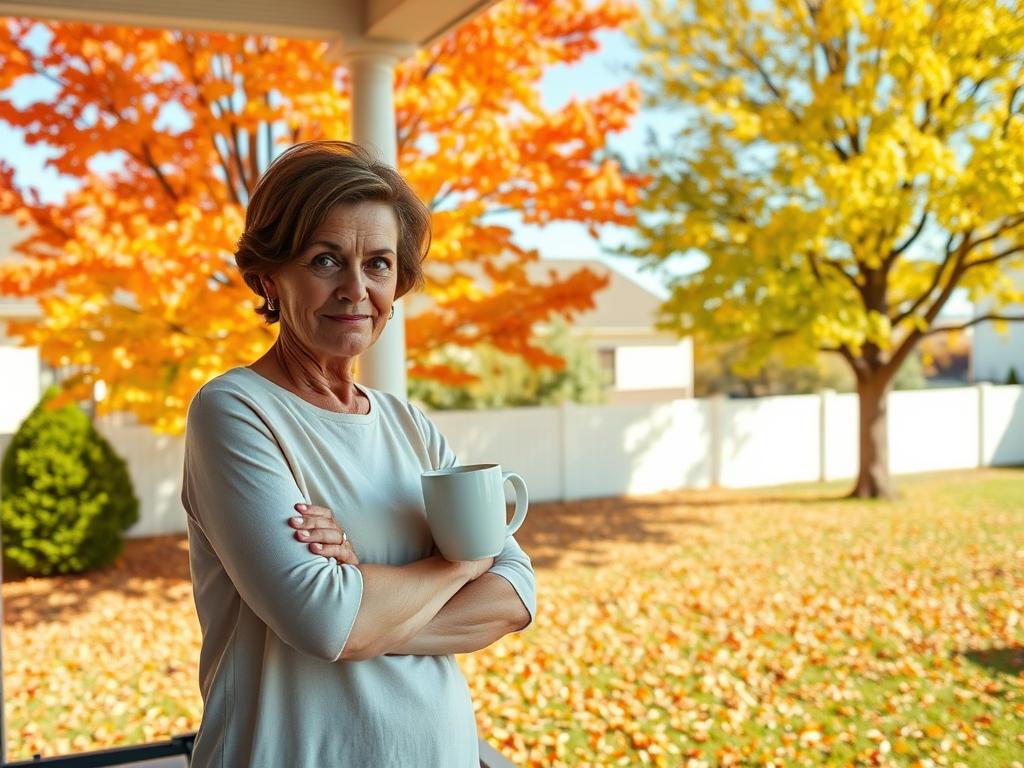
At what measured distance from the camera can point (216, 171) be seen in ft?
24.9

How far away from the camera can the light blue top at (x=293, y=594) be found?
126cm

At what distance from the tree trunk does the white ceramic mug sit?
10.2 m

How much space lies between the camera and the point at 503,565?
157 centimetres

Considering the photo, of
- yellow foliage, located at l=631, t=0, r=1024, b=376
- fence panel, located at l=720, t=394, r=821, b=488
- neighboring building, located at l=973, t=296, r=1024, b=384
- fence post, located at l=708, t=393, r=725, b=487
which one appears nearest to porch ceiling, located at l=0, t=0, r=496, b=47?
yellow foliage, located at l=631, t=0, r=1024, b=376

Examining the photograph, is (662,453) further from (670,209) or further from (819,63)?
(819,63)

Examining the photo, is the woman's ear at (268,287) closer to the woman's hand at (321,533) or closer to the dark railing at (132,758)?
the woman's hand at (321,533)

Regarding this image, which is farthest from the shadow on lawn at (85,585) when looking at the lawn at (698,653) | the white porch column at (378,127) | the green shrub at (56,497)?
the white porch column at (378,127)

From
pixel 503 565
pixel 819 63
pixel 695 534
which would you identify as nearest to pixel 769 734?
pixel 503 565

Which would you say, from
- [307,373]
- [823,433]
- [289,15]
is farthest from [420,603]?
[823,433]

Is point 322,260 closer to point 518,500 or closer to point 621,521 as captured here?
point 518,500

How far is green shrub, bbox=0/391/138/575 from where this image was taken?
7363 mm

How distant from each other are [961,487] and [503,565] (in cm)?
1166

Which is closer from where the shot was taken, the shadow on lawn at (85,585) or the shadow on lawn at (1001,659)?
the shadow on lawn at (1001,659)

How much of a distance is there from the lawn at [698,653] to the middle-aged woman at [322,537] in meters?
2.84
